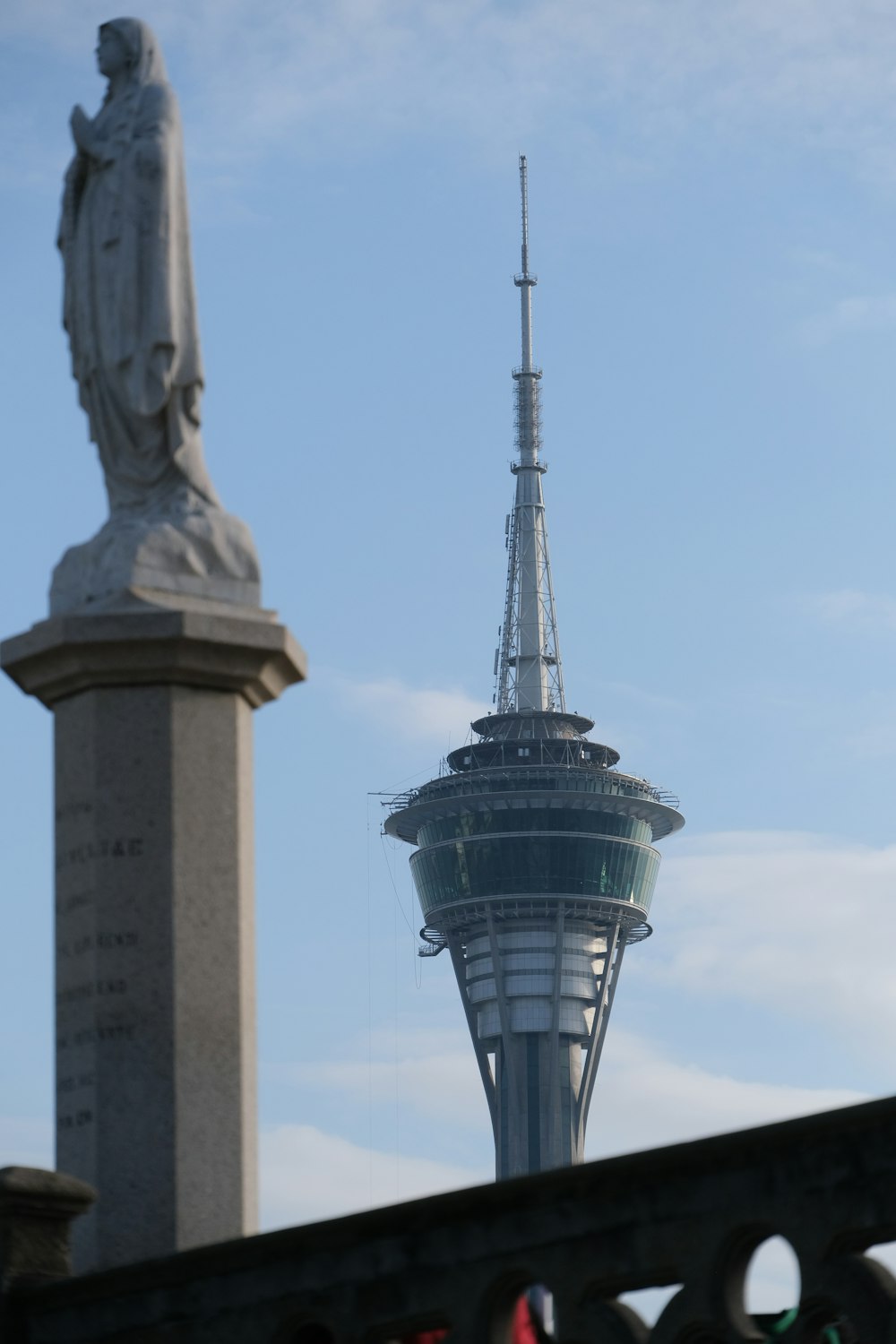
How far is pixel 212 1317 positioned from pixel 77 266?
6612 mm

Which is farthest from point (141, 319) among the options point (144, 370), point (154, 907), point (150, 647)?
point (154, 907)

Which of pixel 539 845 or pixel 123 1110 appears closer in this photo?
pixel 123 1110

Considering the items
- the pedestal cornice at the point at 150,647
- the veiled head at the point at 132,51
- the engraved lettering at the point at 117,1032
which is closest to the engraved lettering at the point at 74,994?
the engraved lettering at the point at 117,1032

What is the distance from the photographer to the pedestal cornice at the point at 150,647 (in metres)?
14.0

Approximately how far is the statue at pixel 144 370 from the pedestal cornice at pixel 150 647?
25 centimetres

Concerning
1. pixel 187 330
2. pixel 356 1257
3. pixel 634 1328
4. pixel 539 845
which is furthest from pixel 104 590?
pixel 539 845

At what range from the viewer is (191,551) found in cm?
1445

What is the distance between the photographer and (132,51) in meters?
15.3

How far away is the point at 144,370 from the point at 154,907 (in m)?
3.14

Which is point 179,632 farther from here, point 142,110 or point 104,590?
point 142,110

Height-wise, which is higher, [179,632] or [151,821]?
[179,632]

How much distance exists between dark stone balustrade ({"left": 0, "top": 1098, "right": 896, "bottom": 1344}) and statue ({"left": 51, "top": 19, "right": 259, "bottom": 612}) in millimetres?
4408

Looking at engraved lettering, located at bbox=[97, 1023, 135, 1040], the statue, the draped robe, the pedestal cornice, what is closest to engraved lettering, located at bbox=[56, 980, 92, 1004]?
engraved lettering, located at bbox=[97, 1023, 135, 1040]

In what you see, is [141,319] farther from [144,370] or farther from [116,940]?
[116,940]
